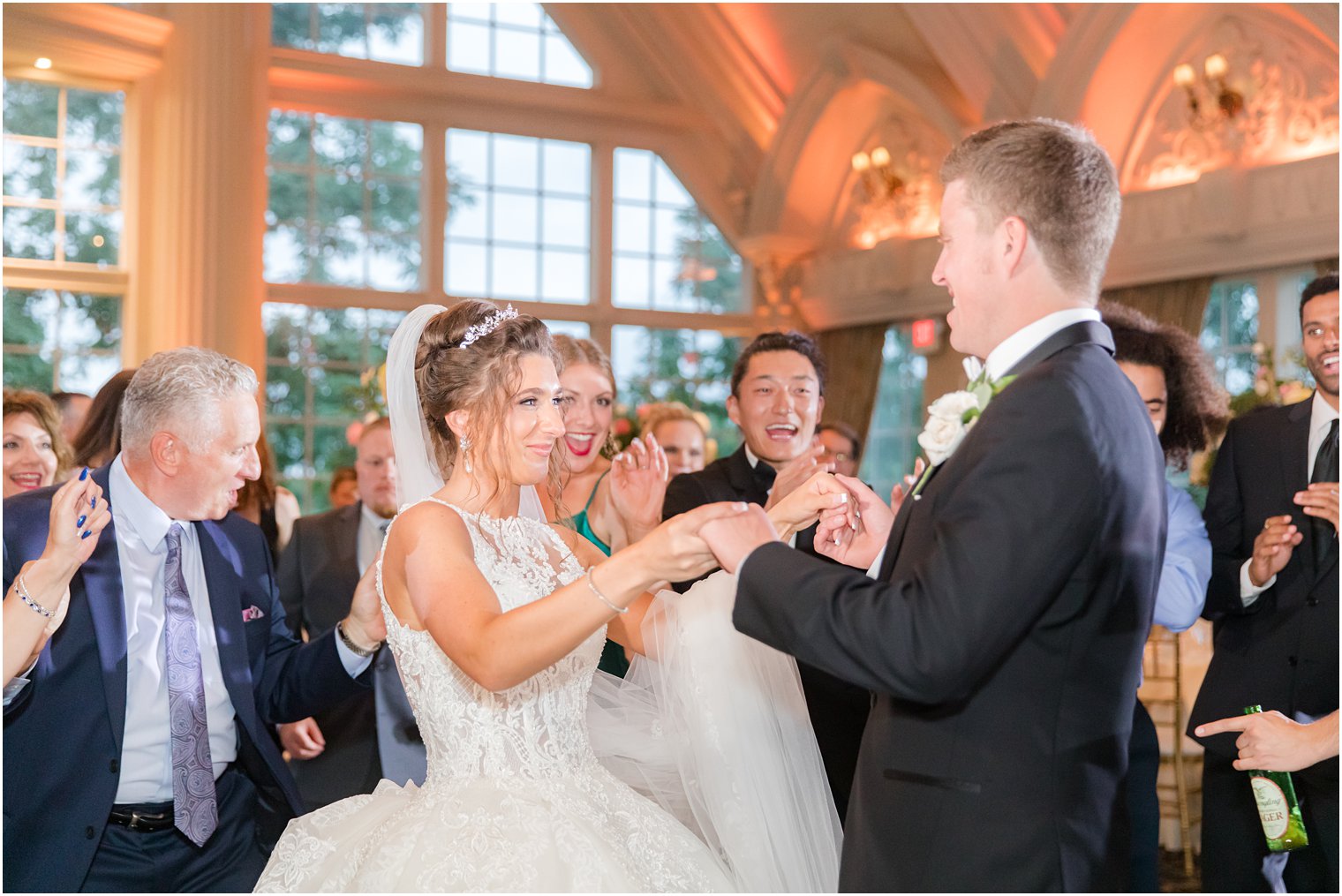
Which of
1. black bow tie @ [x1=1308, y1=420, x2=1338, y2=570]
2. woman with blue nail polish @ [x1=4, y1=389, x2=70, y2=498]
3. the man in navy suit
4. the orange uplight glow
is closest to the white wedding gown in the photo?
the man in navy suit

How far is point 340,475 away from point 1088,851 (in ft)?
21.0

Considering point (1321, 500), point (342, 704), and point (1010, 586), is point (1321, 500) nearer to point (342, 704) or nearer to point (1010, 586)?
point (1010, 586)

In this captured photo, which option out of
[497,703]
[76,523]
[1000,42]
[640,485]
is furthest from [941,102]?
[76,523]

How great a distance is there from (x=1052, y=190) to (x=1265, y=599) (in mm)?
1942

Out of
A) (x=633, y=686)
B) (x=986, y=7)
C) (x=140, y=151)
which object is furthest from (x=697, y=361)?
(x=633, y=686)

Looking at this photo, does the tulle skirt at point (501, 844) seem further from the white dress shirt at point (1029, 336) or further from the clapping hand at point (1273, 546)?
the clapping hand at point (1273, 546)

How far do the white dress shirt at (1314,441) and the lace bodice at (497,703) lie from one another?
5.82 ft

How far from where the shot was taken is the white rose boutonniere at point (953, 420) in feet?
5.73

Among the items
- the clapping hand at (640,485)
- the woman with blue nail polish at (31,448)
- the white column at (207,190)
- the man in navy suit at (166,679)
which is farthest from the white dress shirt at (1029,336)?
the white column at (207,190)

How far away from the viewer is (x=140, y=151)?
1004 centimetres

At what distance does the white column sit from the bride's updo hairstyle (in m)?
7.42

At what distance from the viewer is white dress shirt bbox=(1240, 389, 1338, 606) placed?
322cm

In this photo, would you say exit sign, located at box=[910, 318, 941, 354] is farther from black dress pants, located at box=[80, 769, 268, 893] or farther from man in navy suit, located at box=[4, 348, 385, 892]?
black dress pants, located at box=[80, 769, 268, 893]

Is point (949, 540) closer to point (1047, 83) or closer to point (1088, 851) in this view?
point (1088, 851)
